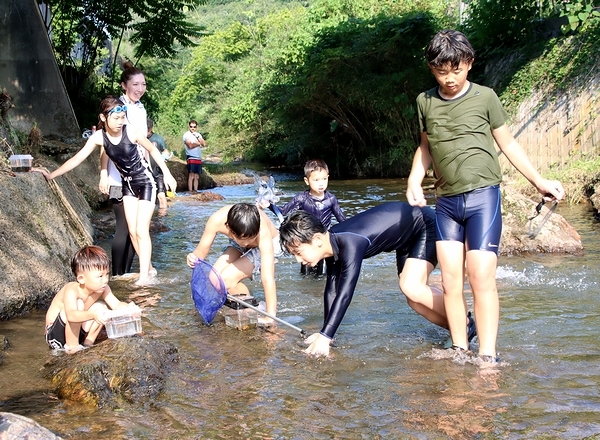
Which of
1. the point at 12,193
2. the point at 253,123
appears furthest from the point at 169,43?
the point at 12,193

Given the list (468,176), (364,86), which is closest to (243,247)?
(468,176)

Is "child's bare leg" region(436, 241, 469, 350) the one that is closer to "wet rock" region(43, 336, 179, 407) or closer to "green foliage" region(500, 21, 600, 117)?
"wet rock" region(43, 336, 179, 407)

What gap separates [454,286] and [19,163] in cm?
435

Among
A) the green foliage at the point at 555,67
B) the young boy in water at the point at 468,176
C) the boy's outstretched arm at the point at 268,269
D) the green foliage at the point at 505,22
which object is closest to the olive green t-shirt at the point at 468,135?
the young boy in water at the point at 468,176

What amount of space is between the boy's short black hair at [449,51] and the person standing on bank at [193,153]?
43.9ft

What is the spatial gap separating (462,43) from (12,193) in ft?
13.8

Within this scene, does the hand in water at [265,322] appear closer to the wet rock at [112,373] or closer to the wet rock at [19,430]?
the wet rock at [112,373]

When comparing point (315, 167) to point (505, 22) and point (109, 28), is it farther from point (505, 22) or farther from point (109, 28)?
point (109, 28)

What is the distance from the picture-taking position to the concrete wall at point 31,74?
1366 centimetres

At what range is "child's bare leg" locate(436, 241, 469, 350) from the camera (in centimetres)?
450

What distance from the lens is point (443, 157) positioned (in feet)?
14.7

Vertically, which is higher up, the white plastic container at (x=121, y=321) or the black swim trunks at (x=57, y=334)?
the white plastic container at (x=121, y=321)

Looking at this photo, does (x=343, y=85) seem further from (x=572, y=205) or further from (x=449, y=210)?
(x=449, y=210)

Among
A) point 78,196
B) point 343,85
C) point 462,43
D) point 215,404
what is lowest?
point 215,404
